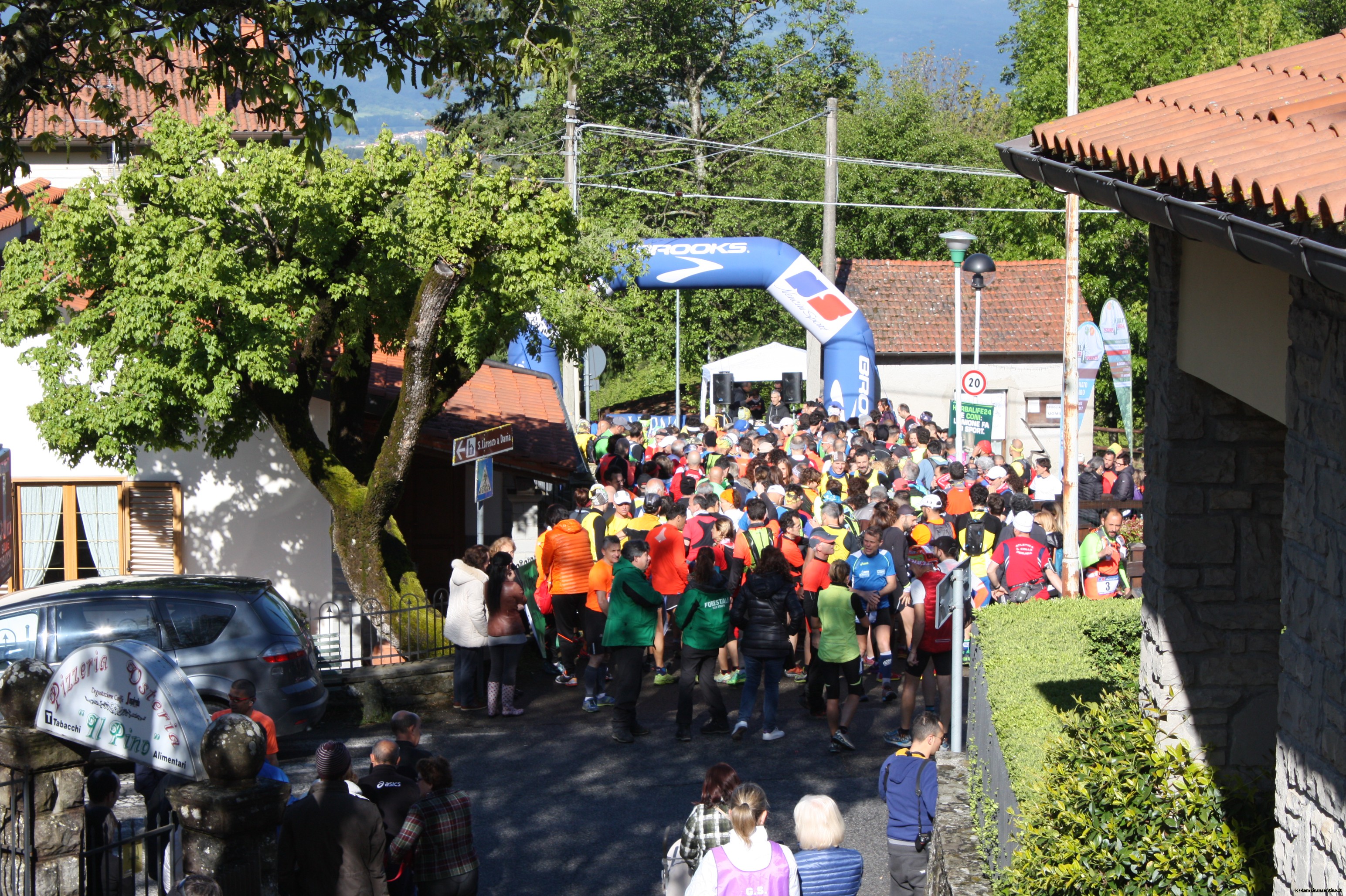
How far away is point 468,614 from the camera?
452 inches

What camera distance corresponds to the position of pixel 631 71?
4275 centimetres

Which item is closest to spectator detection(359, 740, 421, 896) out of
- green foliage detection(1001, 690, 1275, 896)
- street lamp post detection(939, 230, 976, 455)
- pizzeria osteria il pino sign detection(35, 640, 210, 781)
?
pizzeria osteria il pino sign detection(35, 640, 210, 781)

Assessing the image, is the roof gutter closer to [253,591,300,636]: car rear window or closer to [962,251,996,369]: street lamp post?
[253,591,300,636]: car rear window

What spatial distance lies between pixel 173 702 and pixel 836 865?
296 cm

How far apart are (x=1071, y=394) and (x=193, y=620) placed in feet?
37.0

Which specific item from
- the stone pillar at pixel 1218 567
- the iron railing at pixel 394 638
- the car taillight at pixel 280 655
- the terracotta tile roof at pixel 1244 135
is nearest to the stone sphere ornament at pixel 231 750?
the stone pillar at pixel 1218 567

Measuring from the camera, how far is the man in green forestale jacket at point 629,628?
34.7ft

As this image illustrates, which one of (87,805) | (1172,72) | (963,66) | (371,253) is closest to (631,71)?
(1172,72)

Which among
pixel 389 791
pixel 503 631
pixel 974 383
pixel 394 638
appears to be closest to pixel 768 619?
pixel 503 631

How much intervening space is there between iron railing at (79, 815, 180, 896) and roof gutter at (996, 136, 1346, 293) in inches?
177

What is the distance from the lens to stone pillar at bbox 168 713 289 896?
17.2 ft

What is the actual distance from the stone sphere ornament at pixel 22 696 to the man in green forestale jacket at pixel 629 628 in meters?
5.57

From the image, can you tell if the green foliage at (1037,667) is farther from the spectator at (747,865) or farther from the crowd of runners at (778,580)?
the spectator at (747,865)

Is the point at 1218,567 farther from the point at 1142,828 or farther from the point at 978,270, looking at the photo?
the point at 978,270
